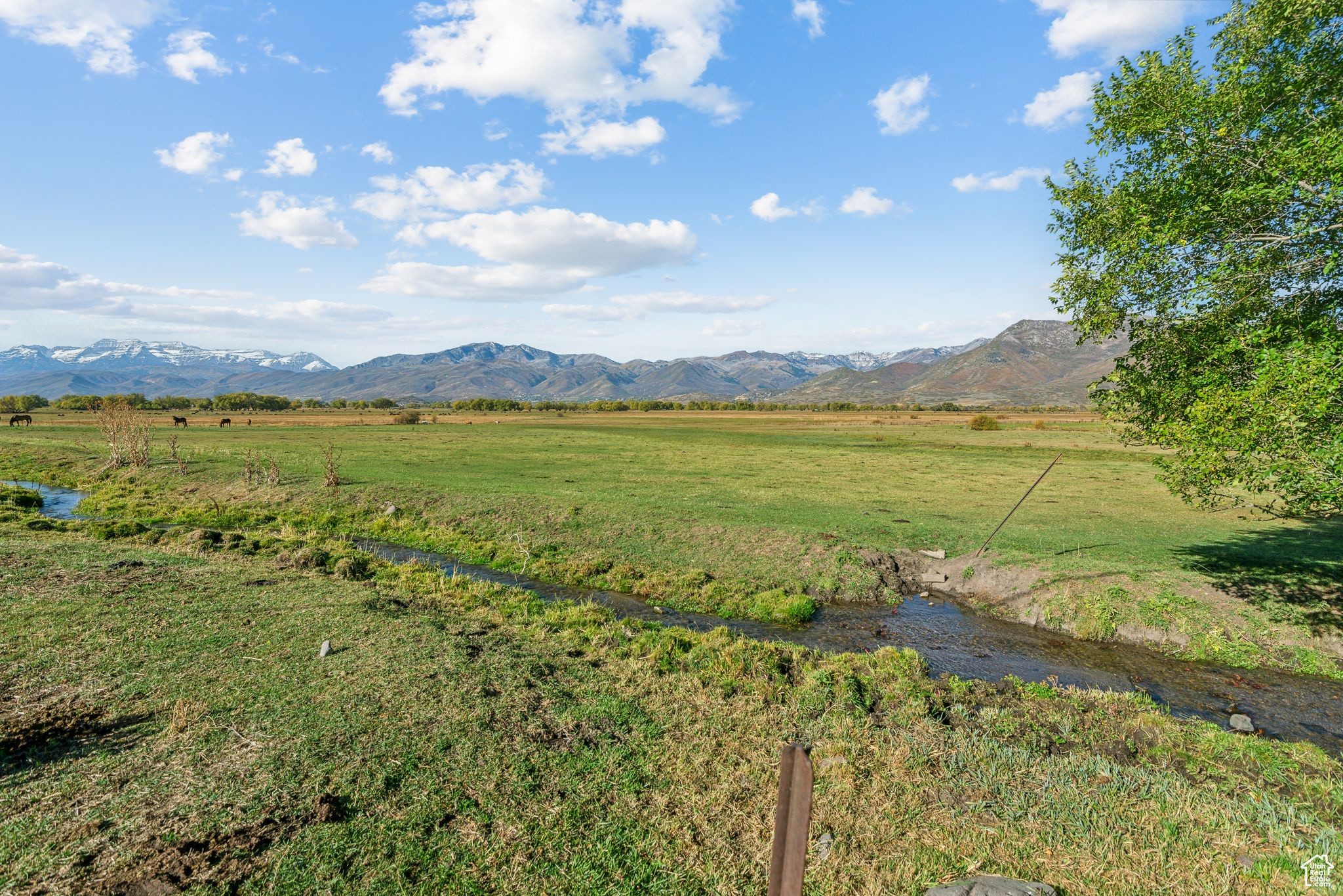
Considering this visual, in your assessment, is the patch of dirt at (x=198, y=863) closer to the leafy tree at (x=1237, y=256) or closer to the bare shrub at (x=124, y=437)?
the leafy tree at (x=1237, y=256)

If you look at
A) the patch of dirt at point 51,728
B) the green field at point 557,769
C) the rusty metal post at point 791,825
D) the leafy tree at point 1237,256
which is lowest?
the green field at point 557,769

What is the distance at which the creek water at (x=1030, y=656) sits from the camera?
1352 centimetres

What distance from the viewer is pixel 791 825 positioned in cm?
473

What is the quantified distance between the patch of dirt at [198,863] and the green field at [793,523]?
14506 millimetres

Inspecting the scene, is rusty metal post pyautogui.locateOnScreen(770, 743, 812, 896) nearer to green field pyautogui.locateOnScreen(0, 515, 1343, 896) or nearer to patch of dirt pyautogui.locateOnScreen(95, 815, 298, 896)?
green field pyautogui.locateOnScreen(0, 515, 1343, 896)

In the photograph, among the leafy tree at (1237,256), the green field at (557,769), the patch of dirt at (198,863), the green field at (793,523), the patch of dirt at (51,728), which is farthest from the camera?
the green field at (793,523)

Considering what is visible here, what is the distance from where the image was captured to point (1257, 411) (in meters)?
12.5

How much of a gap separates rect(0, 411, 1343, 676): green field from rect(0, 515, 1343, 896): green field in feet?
24.3

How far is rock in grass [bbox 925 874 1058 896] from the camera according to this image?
6594 millimetres

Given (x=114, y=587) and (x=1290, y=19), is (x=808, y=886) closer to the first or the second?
(x=114, y=587)

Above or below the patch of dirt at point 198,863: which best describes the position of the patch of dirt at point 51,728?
above

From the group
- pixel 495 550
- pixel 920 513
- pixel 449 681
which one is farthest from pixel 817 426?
pixel 449 681

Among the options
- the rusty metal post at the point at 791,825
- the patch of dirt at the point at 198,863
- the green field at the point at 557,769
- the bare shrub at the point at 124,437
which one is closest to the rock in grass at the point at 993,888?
the green field at the point at 557,769

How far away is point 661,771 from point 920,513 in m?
27.2
